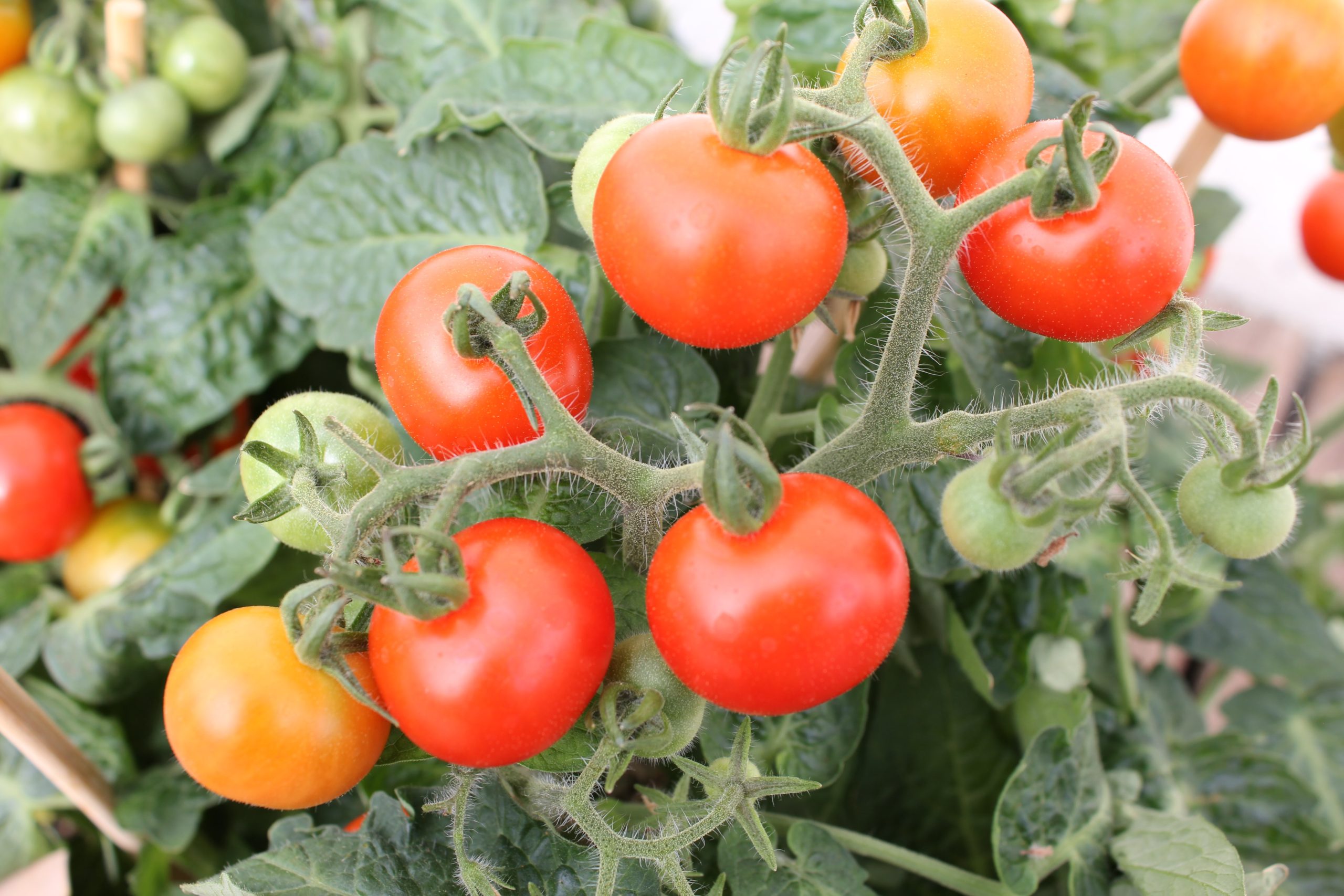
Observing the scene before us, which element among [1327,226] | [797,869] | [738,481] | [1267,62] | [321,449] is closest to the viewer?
[738,481]

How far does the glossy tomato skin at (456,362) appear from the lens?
446 millimetres

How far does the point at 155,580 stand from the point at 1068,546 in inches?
31.3

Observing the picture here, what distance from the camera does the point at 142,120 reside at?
36.4 inches

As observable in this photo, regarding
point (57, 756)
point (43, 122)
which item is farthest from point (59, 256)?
point (57, 756)

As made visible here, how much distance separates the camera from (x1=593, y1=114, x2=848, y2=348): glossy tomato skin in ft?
1.21

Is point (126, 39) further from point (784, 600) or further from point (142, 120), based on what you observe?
point (784, 600)

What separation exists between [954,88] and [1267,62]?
0.42m

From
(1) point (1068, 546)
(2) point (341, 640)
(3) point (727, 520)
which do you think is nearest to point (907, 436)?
(3) point (727, 520)

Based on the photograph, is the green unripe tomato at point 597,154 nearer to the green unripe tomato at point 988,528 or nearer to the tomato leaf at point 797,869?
the green unripe tomato at point 988,528

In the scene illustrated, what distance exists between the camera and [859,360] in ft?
2.21

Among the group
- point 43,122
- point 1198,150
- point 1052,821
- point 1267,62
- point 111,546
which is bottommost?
point 1052,821

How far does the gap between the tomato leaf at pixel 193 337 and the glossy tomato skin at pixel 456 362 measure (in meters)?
0.51

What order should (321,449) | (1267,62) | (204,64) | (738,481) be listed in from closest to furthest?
(738,481) → (321,449) → (1267,62) → (204,64)

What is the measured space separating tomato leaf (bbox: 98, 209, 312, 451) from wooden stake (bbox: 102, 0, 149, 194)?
16 centimetres
